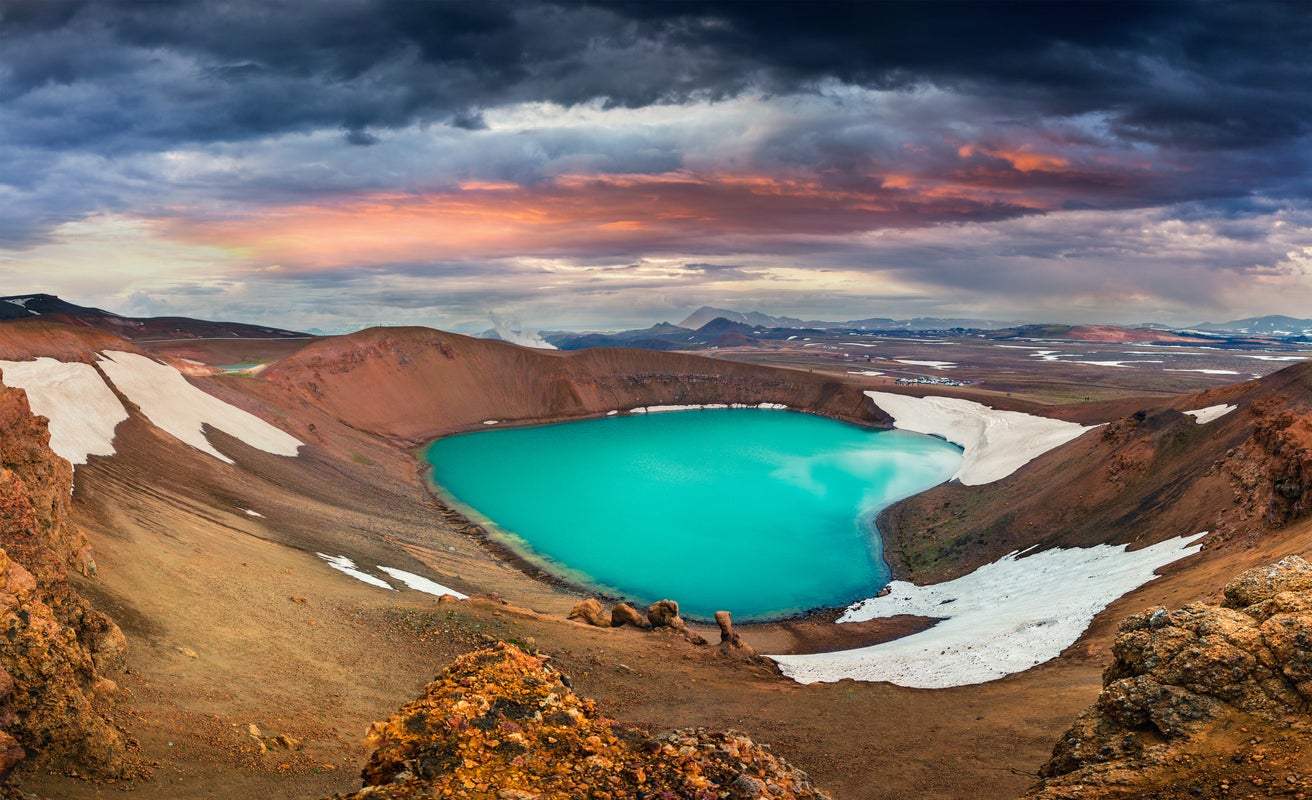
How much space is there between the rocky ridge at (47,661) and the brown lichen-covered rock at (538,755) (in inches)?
210

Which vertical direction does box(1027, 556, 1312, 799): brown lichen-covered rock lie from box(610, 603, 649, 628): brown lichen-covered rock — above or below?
above

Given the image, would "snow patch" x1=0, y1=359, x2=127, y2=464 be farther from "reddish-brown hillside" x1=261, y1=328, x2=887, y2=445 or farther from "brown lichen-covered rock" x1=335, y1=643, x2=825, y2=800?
"reddish-brown hillside" x1=261, y1=328, x2=887, y2=445

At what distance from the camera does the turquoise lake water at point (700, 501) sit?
43.3m

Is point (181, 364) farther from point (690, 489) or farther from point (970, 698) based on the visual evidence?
point (970, 698)

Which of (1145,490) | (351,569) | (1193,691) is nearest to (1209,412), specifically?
(1145,490)

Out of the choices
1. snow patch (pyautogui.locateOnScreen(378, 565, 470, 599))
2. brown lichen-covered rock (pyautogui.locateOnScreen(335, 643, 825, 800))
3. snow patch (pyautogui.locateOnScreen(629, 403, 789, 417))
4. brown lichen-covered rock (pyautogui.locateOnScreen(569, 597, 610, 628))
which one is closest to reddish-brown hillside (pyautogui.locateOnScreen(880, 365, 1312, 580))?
brown lichen-covered rock (pyautogui.locateOnScreen(569, 597, 610, 628))

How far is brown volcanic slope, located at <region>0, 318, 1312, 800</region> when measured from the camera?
13773 millimetres

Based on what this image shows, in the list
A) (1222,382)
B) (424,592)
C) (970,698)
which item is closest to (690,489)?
(424,592)

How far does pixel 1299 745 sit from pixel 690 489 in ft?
197

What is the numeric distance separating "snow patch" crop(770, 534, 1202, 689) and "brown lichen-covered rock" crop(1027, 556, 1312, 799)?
12779 millimetres

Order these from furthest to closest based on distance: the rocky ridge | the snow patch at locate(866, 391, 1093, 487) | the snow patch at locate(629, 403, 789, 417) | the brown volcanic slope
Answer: the snow patch at locate(629, 403, 789, 417)
the snow patch at locate(866, 391, 1093, 487)
the brown volcanic slope
the rocky ridge

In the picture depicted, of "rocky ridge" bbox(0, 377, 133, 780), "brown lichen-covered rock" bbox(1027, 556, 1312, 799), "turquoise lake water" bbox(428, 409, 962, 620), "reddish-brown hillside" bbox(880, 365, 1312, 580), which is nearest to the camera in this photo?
"brown lichen-covered rock" bbox(1027, 556, 1312, 799)

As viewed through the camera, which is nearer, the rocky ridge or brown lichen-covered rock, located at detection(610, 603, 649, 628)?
the rocky ridge

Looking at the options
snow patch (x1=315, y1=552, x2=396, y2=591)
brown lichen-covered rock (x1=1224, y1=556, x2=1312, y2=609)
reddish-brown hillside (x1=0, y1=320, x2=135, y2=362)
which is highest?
reddish-brown hillside (x1=0, y1=320, x2=135, y2=362)
